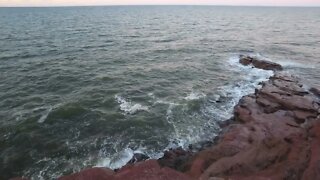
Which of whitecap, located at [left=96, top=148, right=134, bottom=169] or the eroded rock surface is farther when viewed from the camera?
whitecap, located at [left=96, top=148, right=134, bottom=169]

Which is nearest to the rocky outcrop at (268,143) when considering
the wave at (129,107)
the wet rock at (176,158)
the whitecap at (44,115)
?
the wet rock at (176,158)

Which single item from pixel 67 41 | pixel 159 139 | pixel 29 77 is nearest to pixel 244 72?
pixel 159 139

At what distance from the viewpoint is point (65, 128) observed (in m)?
24.1

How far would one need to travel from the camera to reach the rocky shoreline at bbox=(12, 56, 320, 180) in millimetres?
15789

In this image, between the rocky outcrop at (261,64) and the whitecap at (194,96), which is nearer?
the whitecap at (194,96)

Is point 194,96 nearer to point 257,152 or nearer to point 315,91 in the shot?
point 315,91

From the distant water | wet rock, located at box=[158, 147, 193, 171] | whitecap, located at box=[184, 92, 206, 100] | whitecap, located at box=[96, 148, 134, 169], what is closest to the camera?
wet rock, located at box=[158, 147, 193, 171]

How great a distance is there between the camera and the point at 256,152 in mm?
18031

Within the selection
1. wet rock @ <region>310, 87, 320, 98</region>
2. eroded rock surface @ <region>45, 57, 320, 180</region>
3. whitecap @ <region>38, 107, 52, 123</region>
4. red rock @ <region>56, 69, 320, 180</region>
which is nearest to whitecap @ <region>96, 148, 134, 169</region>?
eroded rock surface @ <region>45, 57, 320, 180</region>

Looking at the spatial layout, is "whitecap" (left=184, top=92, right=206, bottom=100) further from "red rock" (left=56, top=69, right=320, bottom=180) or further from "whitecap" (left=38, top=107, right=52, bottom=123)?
"whitecap" (left=38, top=107, right=52, bottom=123)

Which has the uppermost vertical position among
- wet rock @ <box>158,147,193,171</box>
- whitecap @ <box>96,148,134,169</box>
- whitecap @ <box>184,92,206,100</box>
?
whitecap @ <box>184,92,206,100</box>

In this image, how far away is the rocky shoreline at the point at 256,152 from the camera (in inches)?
622

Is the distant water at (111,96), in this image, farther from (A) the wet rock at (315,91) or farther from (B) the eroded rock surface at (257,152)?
(A) the wet rock at (315,91)

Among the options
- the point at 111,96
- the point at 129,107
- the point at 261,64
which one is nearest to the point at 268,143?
the point at 129,107
